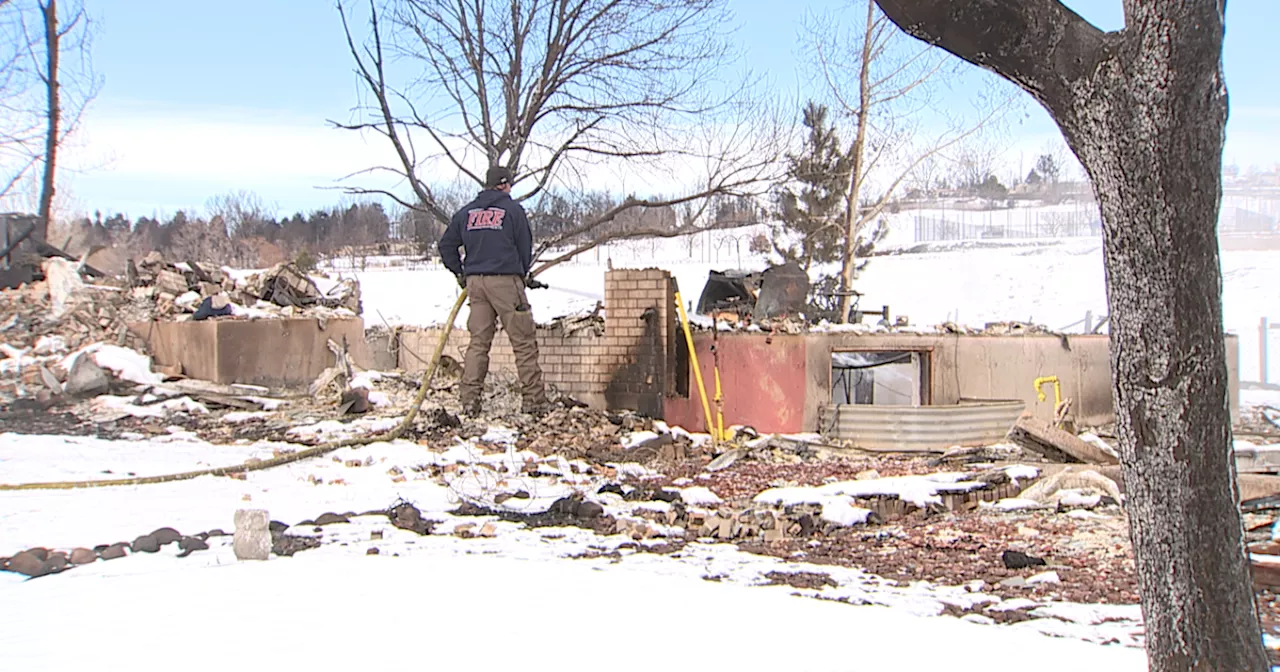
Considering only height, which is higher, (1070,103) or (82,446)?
(1070,103)

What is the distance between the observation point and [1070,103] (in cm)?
260

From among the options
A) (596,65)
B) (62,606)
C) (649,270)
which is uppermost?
(596,65)

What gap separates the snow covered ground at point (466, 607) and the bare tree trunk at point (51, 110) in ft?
56.5

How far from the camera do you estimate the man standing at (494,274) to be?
8422 mm

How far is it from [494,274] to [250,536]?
14.6 feet

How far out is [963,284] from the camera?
45156 mm

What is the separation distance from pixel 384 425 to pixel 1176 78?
278 inches

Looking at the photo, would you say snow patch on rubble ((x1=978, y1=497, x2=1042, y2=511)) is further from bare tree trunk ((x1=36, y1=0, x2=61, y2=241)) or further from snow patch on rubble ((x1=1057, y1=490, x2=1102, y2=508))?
bare tree trunk ((x1=36, y1=0, x2=61, y2=241))

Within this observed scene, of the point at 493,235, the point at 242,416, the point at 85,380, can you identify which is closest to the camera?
the point at 493,235

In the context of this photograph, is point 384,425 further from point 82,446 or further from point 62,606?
point 62,606

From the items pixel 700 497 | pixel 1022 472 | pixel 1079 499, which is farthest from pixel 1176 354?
pixel 1022 472

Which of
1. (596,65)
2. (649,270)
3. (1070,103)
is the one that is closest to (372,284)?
(596,65)

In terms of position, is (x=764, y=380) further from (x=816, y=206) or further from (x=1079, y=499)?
(x=816, y=206)

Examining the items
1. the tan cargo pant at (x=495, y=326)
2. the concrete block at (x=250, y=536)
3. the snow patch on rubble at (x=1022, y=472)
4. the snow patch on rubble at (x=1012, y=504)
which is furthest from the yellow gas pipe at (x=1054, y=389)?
the concrete block at (x=250, y=536)
